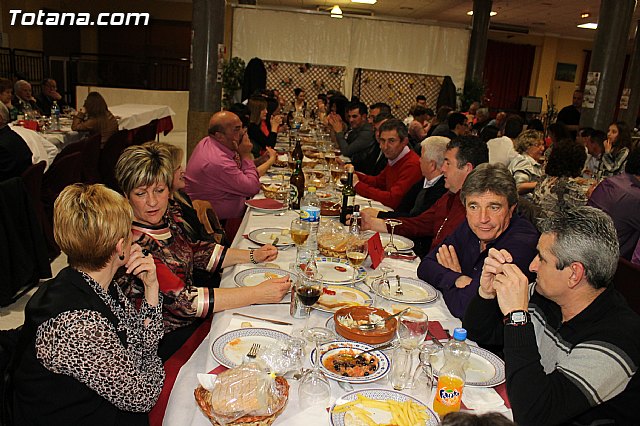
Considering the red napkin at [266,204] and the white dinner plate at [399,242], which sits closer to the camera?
the white dinner plate at [399,242]

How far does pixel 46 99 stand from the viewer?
372 inches

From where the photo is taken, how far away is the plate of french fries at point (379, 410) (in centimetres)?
138

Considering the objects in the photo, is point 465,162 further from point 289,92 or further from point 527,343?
point 289,92

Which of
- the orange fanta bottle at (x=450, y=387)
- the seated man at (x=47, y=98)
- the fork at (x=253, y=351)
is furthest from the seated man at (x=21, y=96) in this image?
the orange fanta bottle at (x=450, y=387)

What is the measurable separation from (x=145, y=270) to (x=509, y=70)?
18.3m

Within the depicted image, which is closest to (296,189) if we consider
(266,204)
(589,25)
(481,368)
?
(266,204)

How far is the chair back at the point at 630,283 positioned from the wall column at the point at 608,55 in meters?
6.66

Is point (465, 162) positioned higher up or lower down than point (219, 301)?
higher up

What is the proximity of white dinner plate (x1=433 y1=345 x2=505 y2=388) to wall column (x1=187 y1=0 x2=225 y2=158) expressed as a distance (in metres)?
6.41

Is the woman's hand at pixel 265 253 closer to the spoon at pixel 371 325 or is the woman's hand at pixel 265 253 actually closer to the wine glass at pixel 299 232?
the wine glass at pixel 299 232

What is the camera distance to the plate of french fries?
1.38m

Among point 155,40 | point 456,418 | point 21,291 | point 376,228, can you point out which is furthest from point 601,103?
point 155,40

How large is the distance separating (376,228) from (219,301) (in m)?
1.44

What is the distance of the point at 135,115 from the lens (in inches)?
379
